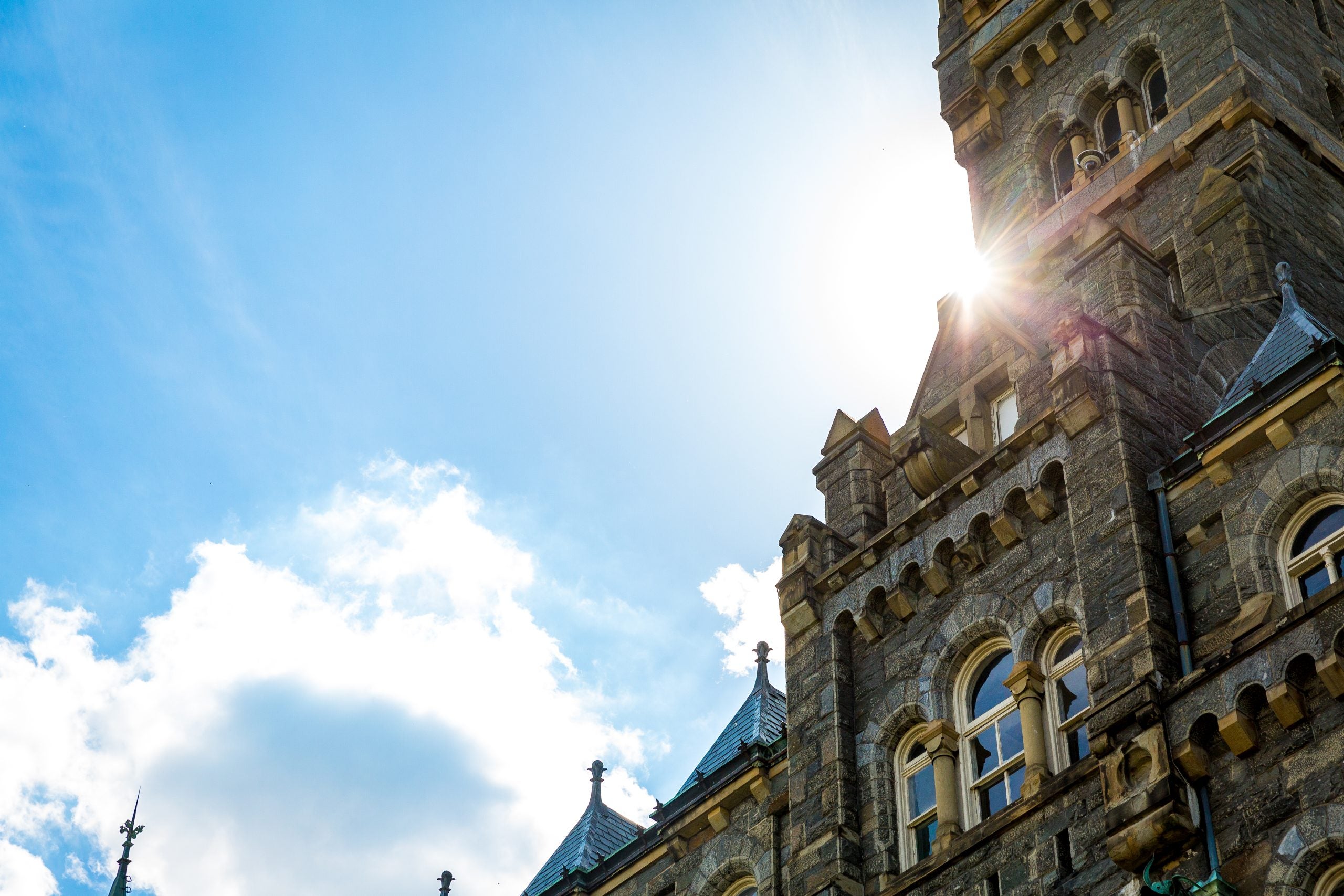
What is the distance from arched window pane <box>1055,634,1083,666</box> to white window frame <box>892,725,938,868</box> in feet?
6.77

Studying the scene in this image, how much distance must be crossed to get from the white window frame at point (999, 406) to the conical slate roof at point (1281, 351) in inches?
192

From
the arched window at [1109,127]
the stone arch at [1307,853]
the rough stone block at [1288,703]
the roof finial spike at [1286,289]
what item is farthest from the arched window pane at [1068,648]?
the arched window at [1109,127]

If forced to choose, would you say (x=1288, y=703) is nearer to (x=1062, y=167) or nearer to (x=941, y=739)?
(x=941, y=739)

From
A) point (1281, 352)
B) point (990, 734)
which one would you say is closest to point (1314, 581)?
point (1281, 352)

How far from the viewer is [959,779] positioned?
2658cm

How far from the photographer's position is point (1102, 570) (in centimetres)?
2542

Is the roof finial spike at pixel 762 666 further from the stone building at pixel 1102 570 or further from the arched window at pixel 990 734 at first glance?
the arched window at pixel 990 734

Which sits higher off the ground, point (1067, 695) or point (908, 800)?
point (1067, 695)

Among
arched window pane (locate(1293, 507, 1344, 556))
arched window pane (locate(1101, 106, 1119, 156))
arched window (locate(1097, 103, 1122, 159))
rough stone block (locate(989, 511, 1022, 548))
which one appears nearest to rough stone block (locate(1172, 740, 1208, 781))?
arched window pane (locate(1293, 507, 1344, 556))

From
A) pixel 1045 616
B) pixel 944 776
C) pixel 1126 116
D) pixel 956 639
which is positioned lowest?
pixel 944 776

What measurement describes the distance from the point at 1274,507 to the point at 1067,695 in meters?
3.46

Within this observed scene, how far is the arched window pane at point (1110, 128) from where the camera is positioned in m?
40.1

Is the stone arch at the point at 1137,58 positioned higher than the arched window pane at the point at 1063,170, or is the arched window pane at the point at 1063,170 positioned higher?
the stone arch at the point at 1137,58

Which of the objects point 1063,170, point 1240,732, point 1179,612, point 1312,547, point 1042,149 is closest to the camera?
Answer: point 1240,732
